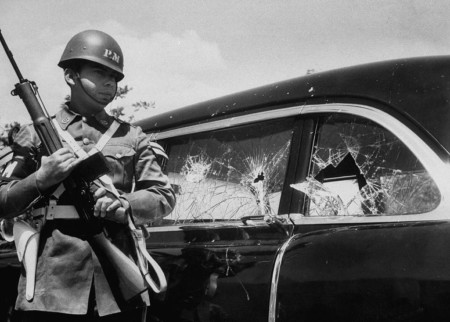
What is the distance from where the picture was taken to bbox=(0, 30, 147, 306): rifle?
208 cm

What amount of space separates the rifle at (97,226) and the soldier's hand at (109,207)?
0.06 meters

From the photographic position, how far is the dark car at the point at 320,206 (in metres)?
1.62

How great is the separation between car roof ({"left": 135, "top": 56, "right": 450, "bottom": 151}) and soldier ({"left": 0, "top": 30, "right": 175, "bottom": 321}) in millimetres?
621

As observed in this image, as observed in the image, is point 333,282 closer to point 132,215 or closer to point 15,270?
point 132,215

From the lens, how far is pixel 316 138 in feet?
7.38

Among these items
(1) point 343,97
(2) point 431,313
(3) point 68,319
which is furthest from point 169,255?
(2) point 431,313

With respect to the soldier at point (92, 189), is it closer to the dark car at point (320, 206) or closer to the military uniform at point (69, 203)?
the military uniform at point (69, 203)

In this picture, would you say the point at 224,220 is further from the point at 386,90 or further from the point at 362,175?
the point at 386,90

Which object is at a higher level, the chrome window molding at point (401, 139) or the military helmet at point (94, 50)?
the military helmet at point (94, 50)

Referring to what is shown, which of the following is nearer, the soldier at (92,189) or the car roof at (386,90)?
the car roof at (386,90)

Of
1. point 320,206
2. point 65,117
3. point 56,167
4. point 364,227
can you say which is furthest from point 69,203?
point 364,227

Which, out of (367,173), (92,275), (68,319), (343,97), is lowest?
(68,319)

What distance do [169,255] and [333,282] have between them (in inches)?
38.5

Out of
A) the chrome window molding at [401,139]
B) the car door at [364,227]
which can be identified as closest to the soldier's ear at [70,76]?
the chrome window molding at [401,139]
